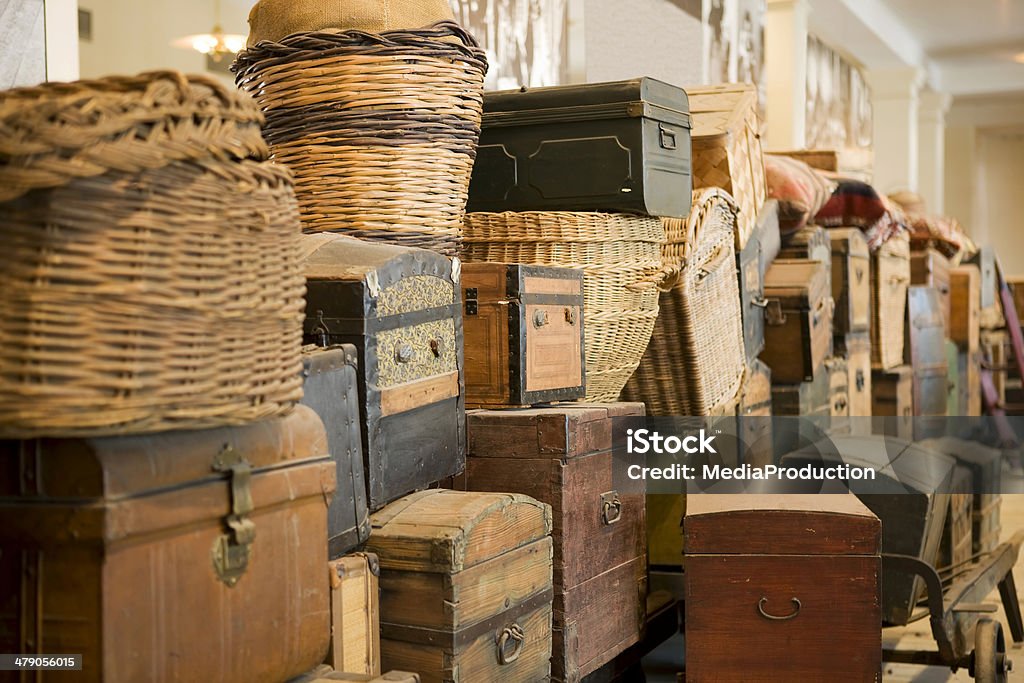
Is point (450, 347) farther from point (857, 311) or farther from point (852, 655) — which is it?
point (857, 311)

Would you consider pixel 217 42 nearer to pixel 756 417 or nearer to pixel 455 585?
pixel 756 417

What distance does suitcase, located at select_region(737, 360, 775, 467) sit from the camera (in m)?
3.63

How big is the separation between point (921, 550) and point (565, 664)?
1.20 m

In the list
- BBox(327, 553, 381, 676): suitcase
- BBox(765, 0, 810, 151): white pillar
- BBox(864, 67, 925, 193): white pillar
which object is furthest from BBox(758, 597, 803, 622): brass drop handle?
BBox(864, 67, 925, 193): white pillar

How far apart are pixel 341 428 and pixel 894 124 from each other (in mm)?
11936

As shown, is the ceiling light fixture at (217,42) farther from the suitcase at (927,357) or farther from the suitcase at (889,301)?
the suitcase at (927,357)

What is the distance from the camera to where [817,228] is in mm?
4543

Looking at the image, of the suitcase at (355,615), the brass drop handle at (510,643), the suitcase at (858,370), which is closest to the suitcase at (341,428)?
the suitcase at (355,615)

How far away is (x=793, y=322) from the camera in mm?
4105

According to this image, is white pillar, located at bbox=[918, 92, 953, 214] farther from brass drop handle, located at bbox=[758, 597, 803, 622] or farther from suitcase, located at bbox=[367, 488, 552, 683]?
suitcase, located at bbox=[367, 488, 552, 683]

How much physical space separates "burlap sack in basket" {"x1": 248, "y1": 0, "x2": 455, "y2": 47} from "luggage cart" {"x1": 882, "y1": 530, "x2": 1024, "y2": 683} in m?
1.67

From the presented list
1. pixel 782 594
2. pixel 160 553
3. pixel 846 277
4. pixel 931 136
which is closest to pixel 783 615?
pixel 782 594

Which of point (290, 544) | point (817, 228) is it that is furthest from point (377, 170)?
point (817, 228)

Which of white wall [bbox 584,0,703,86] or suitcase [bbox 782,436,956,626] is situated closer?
suitcase [bbox 782,436,956,626]
